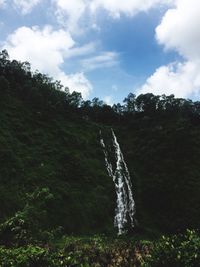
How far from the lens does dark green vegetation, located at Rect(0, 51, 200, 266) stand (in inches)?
2210

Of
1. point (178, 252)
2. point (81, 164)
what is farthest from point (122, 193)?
point (178, 252)

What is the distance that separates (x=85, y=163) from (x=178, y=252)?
57890 millimetres

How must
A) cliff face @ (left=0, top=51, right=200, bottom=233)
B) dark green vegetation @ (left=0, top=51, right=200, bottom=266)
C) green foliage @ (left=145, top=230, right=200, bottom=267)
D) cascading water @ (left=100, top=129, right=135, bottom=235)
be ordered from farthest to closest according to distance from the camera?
cascading water @ (left=100, top=129, right=135, bottom=235), cliff face @ (left=0, top=51, right=200, bottom=233), dark green vegetation @ (left=0, top=51, right=200, bottom=266), green foliage @ (left=145, top=230, right=200, bottom=267)

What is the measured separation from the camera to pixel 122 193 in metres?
65.6

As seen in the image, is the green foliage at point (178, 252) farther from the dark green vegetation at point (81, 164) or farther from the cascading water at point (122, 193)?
the cascading water at point (122, 193)

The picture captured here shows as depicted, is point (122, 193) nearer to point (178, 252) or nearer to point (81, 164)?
point (81, 164)

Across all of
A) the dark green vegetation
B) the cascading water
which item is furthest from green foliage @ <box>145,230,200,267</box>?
the cascading water

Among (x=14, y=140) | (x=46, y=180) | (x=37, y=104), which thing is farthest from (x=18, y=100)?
(x=46, y=180)

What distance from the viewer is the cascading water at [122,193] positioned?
194 feet

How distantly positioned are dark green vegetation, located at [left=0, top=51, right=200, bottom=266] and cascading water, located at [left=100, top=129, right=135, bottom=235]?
105cm

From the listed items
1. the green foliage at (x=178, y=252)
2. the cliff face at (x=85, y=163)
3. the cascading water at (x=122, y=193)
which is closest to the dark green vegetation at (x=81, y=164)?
the cliff face at (x=85, y=163)

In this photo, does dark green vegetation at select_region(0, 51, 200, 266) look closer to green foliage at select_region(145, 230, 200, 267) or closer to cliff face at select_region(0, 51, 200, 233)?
cliff face at select_region(0, 51, 200, 233)

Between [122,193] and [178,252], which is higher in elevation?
[178,252]

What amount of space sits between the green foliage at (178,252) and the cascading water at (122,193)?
42795mm
